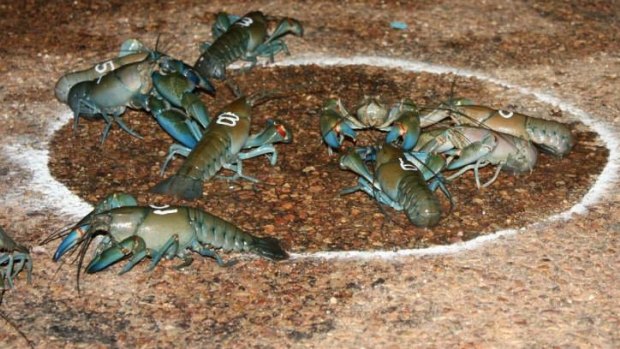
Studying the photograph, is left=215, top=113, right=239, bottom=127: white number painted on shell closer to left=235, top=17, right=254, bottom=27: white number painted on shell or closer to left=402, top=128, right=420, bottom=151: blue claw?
left=402, top=128, right=420, bottom=151: blue claw

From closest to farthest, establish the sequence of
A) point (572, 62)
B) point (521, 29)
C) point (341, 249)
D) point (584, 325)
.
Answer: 1. point (584, 325)
2. point (341, 249)
3. point (572, 62)
4. point (521, 29)

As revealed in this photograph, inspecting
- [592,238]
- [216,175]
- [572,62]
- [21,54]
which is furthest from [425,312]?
[21,54]

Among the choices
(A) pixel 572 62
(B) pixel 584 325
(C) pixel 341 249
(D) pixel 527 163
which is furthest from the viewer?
(A) pixel 572 62

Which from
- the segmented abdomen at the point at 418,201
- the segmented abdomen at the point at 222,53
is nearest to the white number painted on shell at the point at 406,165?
the segmented abdomen at the point at 418,201

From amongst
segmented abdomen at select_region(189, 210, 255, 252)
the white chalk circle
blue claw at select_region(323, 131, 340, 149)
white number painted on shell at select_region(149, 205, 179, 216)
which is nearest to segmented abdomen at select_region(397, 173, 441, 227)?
the white chalk circle

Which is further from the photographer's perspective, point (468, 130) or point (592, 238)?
point (468, 130)

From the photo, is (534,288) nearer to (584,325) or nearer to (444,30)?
(584,325)

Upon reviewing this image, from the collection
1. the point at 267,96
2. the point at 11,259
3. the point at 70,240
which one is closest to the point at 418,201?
the point at 70,240
